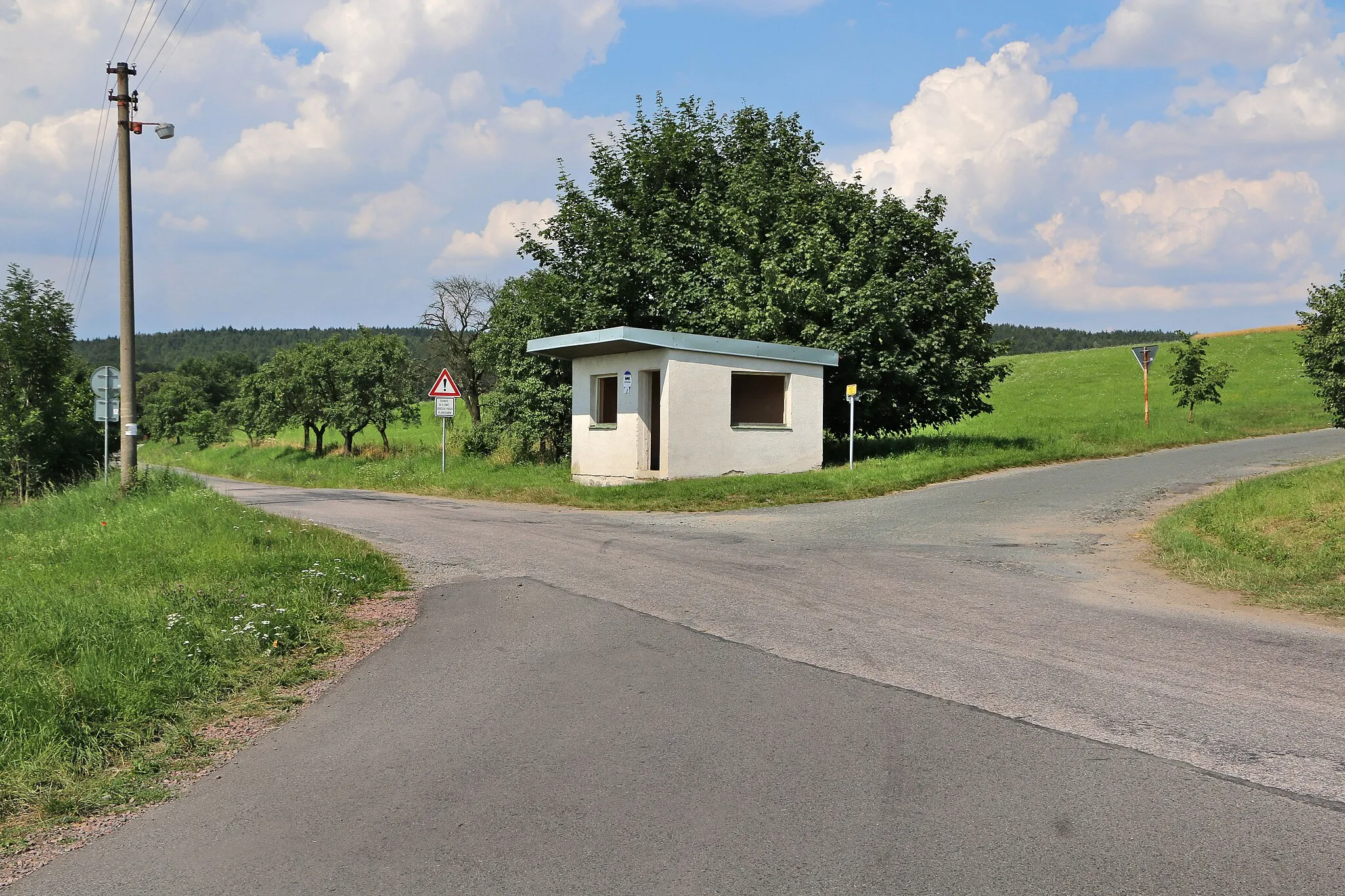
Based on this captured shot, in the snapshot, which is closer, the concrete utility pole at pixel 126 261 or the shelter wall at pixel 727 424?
the concrete utility pole at pixel 126 261

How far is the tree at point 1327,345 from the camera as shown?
2078 cm

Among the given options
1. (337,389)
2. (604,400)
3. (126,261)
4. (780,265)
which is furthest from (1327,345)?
(337,389)

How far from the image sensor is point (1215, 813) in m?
3.87

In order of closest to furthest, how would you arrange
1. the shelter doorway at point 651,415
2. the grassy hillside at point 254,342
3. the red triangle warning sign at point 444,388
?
the shelter doorway at point 651,415, the red triangle warning sign at point 444,388, the grassy hillside at point 254,342

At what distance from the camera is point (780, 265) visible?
83.3 ft

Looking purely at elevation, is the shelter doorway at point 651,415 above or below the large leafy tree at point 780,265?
below

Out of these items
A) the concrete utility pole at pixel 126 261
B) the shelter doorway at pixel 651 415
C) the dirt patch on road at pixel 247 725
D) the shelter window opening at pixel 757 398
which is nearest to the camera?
the dirt patch on road at pixel 247 725

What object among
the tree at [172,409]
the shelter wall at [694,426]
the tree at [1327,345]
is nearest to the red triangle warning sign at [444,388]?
the shelter wall at [694,426]

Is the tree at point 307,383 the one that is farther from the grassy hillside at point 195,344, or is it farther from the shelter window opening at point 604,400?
the grassy hillside at point 195,344

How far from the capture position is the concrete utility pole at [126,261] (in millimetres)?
17828

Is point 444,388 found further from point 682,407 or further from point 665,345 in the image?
point 682,407

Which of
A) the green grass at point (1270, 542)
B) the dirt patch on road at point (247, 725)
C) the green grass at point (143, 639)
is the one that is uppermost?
the green grass at point (1270, 542)

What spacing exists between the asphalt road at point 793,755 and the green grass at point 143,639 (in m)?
0.56

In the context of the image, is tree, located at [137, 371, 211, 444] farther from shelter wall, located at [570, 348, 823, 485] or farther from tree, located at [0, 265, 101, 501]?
shelter wall, located at [570, 348, 823, 485]
